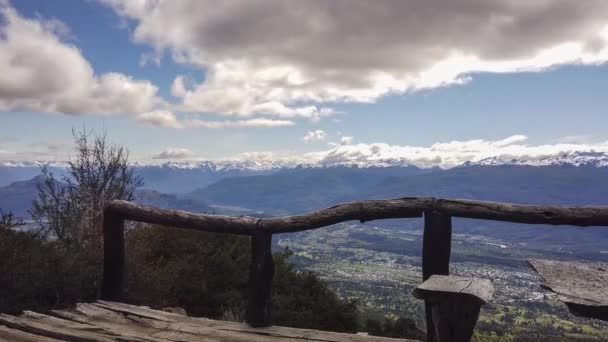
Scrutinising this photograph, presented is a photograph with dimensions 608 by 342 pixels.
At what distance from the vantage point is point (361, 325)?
48.5ft

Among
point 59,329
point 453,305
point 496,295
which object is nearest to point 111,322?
point 59,329

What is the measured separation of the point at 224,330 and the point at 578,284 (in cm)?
324

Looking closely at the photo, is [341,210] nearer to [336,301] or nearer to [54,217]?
[336,301]

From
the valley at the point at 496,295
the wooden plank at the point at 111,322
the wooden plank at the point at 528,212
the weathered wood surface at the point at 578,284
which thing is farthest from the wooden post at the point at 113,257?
the valley at the point at 496,295

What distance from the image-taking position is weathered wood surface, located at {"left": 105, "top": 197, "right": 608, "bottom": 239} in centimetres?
429

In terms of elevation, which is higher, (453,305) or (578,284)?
(578,284)

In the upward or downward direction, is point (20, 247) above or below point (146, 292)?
above

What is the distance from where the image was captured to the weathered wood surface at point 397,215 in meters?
4.29

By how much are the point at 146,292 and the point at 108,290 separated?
3.01m

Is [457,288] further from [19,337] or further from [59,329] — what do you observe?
[19,337]

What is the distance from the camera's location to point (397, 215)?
4.61m

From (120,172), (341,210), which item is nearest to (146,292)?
(341,210)

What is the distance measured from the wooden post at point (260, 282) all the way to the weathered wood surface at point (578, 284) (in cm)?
261

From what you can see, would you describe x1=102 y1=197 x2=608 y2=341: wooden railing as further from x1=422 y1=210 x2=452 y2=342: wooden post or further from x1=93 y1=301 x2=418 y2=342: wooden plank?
x1=93 y1=301 x2=418 y2=342: wooden plank
